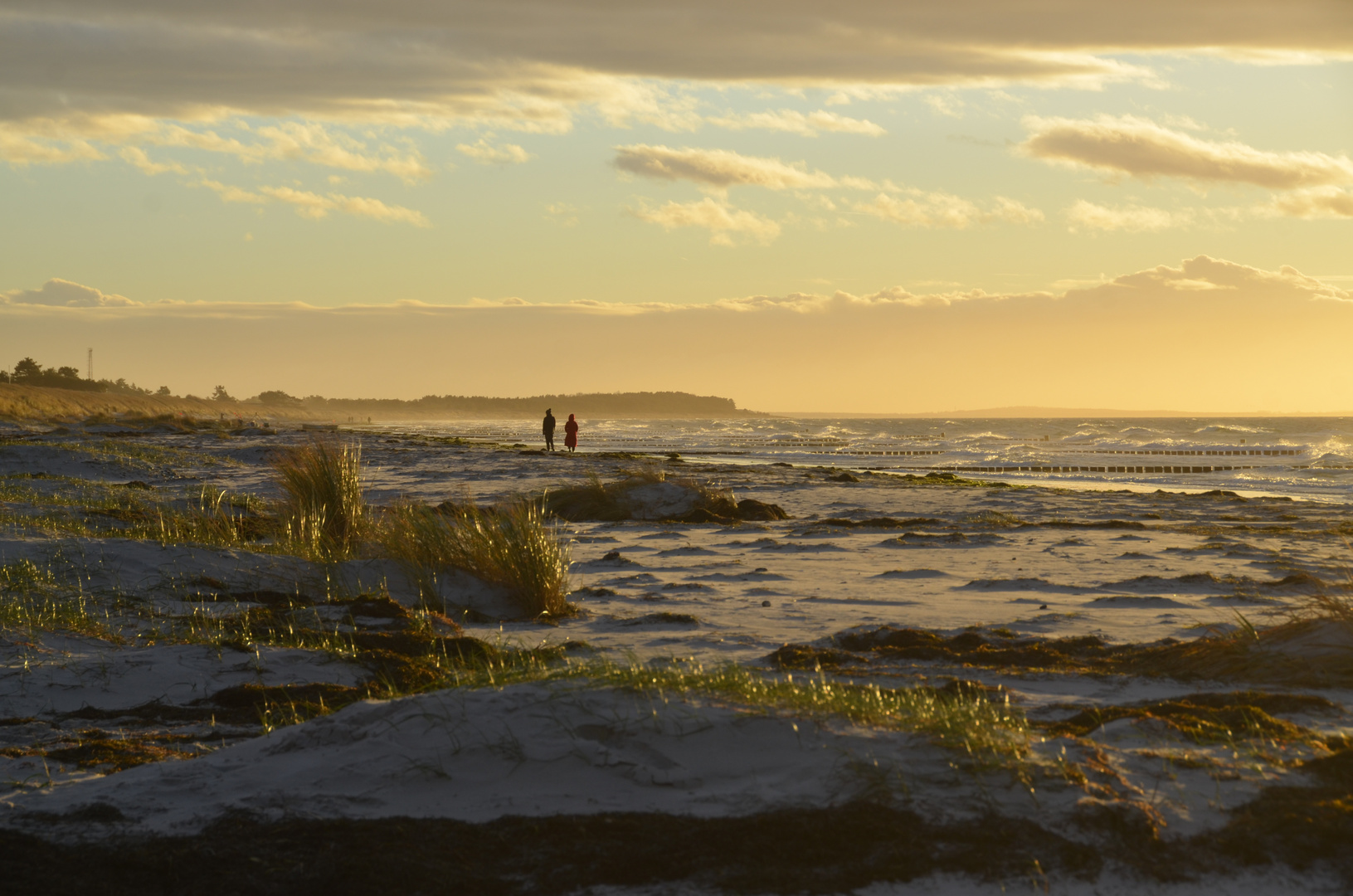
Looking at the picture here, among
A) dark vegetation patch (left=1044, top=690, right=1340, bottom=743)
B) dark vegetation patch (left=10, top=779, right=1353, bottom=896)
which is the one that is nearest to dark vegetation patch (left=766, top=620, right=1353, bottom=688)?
dark vegetation patch (left=1044, top=690, right=1340, bottom=743)

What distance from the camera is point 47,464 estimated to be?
19.3 m

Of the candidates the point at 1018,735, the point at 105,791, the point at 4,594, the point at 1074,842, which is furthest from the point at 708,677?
the point at 4,594

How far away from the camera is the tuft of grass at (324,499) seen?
9594mm

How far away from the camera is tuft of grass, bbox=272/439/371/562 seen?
959 cm

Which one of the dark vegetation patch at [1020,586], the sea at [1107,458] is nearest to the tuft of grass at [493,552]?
the dark vegetation patch at [1020,586]

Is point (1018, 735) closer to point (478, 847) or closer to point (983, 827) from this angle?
point (983, 827)

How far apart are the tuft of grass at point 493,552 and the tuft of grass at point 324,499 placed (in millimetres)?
1270

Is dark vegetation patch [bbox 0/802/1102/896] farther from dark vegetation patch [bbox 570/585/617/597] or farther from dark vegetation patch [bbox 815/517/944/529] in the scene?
dark vegetation patch [bbox 815/517/944/529]

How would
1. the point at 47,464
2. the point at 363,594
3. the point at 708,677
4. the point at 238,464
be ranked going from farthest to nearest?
the point at 238,464
the point at 47,464
the point at 363,594
the point at 708,677

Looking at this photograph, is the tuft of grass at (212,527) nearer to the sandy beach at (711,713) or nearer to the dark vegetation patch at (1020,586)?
the sandy beach at (711,713)

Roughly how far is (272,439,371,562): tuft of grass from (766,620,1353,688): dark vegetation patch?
16.8ft

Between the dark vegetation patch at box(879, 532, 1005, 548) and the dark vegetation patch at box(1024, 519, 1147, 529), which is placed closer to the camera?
the dark vegetation patch at box(879, 532, 1005, 548)

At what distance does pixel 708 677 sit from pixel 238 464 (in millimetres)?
20785

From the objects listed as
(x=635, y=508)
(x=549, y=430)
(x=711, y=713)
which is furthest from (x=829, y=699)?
(x=549, y=430)
